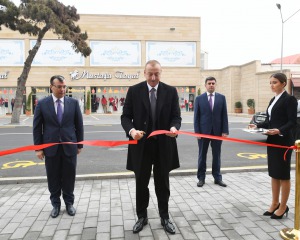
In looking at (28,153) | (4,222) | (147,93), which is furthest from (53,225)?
(28,153)

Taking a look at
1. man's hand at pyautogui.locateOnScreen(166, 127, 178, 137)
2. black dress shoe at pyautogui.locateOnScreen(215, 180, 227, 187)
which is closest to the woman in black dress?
man's hand at pyautogui.locateOnScreen(166, 127, 178, 137)

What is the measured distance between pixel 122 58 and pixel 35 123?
3062 centimetres

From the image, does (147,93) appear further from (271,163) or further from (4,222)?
(4,222)

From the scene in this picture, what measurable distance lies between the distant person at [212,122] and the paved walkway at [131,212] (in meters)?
0.31

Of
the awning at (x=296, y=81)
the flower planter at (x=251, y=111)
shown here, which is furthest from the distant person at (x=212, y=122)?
the flower planter at (x=251, y=111)

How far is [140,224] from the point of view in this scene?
365cm

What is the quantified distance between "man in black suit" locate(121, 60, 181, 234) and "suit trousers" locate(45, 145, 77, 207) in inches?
41.6

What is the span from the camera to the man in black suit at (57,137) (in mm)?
4152

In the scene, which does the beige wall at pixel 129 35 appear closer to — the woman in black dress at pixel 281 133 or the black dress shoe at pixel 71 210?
the black dress shoe at pixel 71 210

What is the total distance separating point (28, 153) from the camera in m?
8.88

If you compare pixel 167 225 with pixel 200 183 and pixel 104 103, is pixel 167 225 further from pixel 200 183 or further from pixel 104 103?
pixel 104 103

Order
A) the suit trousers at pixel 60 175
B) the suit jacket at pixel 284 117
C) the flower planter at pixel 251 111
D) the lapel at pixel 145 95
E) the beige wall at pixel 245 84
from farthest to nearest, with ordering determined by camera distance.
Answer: the flower planter at pixel 251 111 < the beige wall at pixel 245 84 < the suit trousers at pixel 60 175 < the suit jacket at pixel 284 117 < the lapel at pixel 145 95

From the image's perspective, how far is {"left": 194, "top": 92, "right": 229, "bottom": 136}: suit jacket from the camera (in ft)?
17.9

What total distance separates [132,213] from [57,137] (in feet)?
4.94
